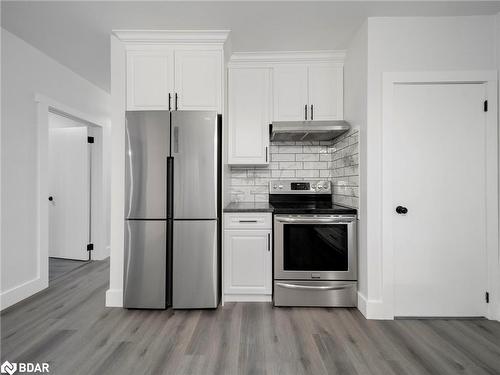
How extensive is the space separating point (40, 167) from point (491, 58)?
4.48 metres

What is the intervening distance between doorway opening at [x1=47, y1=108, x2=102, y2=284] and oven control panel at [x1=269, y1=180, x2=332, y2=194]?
8.84 feet

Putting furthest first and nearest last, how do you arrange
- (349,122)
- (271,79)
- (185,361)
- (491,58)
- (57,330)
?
(271,79) < (349,122) < (491,58) < (57,330) < (185,361)

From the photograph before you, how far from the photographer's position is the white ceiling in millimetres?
2109

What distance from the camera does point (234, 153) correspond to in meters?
2.97

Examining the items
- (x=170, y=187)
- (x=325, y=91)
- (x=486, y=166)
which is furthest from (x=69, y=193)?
(x=486, y=166)

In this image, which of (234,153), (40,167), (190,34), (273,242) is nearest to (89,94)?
(40,167)

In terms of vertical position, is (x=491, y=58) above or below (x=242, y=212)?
above

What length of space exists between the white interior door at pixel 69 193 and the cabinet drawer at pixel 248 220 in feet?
8.35

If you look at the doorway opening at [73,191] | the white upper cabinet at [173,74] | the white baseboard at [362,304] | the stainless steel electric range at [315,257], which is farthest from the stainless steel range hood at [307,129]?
the doorway opening at [73,191]

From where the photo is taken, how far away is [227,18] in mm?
2271

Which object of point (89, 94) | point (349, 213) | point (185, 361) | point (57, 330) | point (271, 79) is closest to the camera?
point (185, 361)

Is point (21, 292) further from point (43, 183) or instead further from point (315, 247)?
point (315, 247)

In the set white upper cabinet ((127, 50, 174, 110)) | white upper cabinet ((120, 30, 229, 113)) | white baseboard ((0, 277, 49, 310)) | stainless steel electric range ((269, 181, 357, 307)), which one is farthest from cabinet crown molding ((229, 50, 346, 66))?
white baseboard ((0, 277, 49, 310))

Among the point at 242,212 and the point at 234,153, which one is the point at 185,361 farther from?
the point at 234,153
